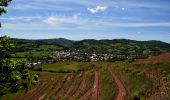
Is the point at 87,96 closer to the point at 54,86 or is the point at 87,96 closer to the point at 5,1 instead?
the point at 54,86

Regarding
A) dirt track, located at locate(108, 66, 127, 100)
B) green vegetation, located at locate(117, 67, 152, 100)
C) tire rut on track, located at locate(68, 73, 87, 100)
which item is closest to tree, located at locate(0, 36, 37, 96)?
green vegetation, located at locate(117, 67, 152, 100)

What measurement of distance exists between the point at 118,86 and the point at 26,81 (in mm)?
37092

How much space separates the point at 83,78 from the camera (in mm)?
78625

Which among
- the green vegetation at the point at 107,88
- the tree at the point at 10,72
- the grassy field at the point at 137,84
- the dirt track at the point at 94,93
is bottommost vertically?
the dirt track at the point at 94,93

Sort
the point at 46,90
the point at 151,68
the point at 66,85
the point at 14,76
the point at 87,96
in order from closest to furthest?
the point at 14,76 → the point at 87,96 → the point at 151,68 → the point at 66,85 → the point at 46,90

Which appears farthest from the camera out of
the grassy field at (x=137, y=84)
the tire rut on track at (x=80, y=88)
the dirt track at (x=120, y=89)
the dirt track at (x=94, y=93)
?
the tire rut on track at (x=80, y=88)

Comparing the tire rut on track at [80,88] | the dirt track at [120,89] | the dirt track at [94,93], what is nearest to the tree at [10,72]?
the dirt track at [120,89]

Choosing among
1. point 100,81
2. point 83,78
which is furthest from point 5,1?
point 83,78

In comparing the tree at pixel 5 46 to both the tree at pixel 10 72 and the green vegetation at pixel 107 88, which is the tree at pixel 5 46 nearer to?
the tree at pixel 10 72

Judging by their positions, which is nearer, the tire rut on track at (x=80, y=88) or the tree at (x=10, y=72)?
the tree at (x=10, y=72)

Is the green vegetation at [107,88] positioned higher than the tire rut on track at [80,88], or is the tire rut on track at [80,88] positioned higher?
the green vegetation at [107,88]

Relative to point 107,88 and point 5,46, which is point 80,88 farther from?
point 5,46

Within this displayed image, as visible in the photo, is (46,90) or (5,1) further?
(46,90)

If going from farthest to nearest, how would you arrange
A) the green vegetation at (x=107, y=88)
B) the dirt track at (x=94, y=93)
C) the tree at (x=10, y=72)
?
the dirt track at (x=94, y=93) → the green vegetation at (x=107, y=88) → the tree at (x=10, y=72)
